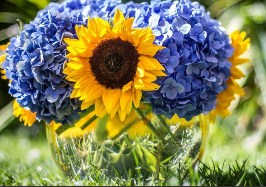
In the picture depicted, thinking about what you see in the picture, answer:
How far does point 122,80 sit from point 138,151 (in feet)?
0.55

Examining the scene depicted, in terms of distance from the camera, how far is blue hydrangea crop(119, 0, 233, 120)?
126cm

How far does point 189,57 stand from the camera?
4.23 feet

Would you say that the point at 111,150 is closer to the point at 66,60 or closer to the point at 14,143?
the point at 66,60

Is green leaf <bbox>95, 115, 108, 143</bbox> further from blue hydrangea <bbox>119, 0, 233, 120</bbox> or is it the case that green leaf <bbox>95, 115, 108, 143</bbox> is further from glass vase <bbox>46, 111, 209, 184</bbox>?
blue hydrangea <bbox>119, 0, 233, 120</bbox>

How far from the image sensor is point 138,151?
4.37ft

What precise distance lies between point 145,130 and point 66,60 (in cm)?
22

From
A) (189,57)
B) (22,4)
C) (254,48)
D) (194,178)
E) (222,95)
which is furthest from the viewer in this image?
(22,4)

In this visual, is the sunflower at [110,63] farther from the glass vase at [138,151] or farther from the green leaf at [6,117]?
the green leaf at [6,117]

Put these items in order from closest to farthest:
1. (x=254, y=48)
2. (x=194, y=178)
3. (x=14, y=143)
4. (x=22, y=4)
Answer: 1. (x=194, y=178)
2. (x=254, y=48)
3. (x=14, y=143)
4. (x=22, y=4)

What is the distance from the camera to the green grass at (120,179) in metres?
1.29

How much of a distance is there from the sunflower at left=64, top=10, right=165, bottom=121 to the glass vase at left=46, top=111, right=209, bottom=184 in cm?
9

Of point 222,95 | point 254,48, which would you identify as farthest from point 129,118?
point 254,48

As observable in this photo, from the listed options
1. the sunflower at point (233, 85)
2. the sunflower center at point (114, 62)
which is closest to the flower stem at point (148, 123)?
the sunflower center at point (114, 62)

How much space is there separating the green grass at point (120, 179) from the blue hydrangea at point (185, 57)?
147 millimetres
